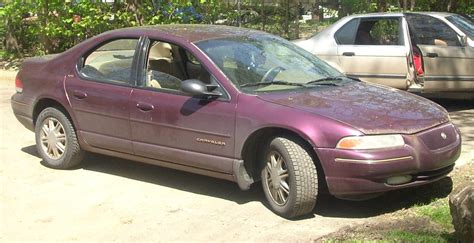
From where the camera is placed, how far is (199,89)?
5.05 metres

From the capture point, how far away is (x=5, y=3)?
13789mm

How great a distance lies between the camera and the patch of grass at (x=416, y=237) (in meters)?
4.17

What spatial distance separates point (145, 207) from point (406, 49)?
16.4 feet

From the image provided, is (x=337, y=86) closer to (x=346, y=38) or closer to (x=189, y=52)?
(x=189, y=52)

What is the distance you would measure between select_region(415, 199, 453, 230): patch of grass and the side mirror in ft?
6.24

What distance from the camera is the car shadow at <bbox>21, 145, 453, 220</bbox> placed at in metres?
5.02

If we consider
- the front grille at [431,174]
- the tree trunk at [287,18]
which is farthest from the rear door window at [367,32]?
the tree trunk at [287,18]

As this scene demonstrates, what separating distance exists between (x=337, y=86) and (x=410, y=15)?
4.07 metres

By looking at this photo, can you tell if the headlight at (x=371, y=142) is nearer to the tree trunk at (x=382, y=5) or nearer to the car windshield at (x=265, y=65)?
the car windshield at (x=265, y=65)

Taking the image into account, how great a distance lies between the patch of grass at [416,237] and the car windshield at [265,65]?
158 centimetres

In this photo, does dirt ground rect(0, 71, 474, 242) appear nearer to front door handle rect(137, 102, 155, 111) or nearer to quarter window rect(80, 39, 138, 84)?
front door handle rect(137, 102, 155, 111)

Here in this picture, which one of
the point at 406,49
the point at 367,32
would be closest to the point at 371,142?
the point at 406,49

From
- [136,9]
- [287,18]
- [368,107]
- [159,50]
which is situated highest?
[159,50]

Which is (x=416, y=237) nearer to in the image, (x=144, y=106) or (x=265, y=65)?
(x=265, y=65)
